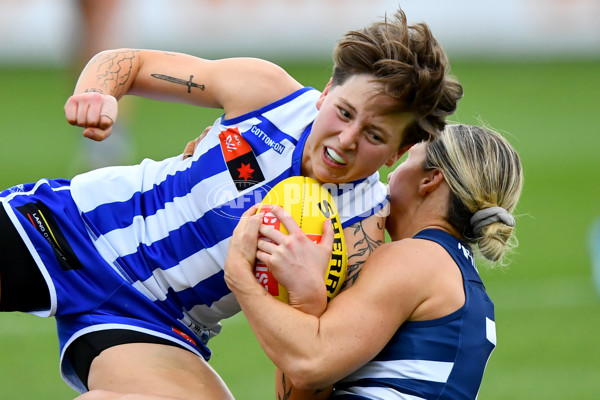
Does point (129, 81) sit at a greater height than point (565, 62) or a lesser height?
greater

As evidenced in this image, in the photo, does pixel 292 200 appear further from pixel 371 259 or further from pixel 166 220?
pixel 166 220

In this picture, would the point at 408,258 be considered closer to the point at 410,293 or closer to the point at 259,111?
the point at 410,293

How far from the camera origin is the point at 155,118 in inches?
664

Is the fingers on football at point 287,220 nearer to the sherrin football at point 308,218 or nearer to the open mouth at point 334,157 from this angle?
the sherrin football at point 308,218

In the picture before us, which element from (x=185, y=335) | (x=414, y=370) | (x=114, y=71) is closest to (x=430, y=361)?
(x=414, y=370)

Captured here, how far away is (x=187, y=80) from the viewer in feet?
14.8

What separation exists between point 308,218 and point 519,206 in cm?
829

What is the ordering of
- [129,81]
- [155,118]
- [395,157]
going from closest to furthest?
[395,157]
[129,81]
[155,118]

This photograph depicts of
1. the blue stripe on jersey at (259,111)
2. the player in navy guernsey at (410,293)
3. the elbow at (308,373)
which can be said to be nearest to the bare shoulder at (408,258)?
the player in navy guernsey at (410,293)

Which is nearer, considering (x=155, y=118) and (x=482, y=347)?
(x=482, y=347)

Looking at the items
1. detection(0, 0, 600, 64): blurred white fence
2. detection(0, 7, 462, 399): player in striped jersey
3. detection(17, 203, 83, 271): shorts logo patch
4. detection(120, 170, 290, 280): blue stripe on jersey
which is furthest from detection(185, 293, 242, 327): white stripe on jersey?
detection(0, 0, 600, 64): blurred white fence

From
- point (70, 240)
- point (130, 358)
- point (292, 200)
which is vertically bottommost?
point (130, 358)

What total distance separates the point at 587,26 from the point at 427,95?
20.1 meters

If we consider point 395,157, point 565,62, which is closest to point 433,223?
point 395,157
